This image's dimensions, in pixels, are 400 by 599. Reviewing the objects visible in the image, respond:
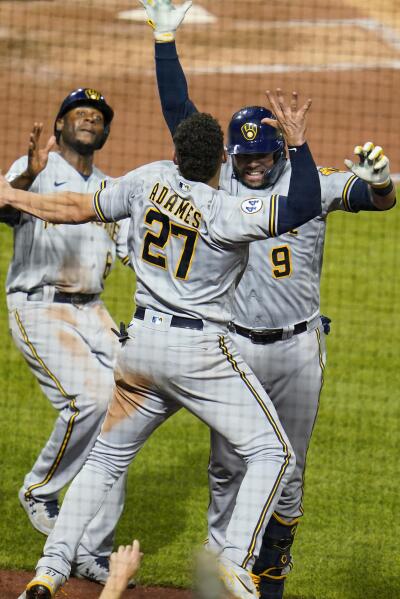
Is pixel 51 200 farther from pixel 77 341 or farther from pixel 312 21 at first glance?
pixel 312 21

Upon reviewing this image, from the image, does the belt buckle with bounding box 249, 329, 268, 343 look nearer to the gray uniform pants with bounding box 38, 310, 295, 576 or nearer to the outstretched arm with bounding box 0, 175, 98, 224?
the gray uniform pants with bounding box 38, 310, 295, 576

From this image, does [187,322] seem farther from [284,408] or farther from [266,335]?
[284,408]

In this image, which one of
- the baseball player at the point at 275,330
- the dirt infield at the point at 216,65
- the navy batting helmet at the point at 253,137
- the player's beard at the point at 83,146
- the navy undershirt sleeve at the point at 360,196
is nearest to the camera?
the navy undershirt sleeve at the point at 360,196

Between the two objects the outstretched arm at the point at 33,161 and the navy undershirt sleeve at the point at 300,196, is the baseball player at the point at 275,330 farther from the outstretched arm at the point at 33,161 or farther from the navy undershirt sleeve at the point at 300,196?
the outstretched arm at the point at 33,161

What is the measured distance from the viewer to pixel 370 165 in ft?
17.7

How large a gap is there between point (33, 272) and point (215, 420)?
2.17 meters

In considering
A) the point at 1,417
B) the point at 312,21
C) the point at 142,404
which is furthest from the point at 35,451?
the point at 312,21

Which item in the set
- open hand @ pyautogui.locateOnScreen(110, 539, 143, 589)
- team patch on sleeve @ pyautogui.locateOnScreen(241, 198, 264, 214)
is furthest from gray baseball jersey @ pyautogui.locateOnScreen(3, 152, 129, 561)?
open hand @ pyautogui.locateOnScreen(110, 539, 143, 589)

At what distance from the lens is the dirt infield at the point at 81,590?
21.5 ft

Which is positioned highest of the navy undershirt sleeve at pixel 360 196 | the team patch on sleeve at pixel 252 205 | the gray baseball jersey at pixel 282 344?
the navy undershirt sleeve at pixel 360 196

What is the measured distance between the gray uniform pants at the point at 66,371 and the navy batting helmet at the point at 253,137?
1.66 m

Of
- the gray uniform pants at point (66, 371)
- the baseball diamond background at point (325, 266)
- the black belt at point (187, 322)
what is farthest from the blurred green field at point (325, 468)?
the black belt at point (187, 322)

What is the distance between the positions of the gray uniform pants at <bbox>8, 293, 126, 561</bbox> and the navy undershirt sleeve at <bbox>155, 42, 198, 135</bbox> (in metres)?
1.39

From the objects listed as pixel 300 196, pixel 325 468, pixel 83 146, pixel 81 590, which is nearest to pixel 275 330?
pixel 300 196
